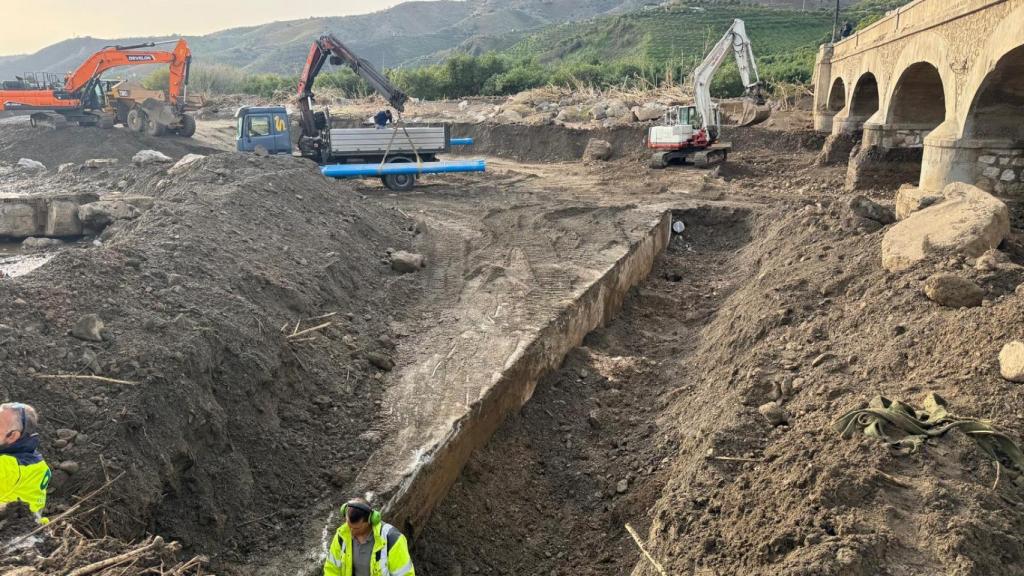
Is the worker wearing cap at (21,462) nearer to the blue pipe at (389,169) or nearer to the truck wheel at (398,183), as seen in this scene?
the blue pipe at (389,169)

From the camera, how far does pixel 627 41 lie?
183ft

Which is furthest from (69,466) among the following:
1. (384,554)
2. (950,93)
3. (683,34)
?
(683,34)

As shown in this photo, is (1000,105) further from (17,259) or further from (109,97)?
(109,97)

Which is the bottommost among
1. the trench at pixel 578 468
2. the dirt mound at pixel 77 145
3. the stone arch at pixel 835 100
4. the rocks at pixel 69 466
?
the trench at pixel 578 468

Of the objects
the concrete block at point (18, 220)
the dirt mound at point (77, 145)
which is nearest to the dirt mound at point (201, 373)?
the concrete block at point (18, 220)

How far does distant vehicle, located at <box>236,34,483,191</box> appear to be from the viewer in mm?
18469

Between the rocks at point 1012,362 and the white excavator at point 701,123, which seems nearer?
the rocks at point 1012,362

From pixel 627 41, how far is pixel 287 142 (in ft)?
141

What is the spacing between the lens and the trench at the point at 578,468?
6094 mm

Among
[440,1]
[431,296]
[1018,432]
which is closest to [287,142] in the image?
[431,296]

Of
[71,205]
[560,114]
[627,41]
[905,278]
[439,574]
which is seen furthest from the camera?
[627,41]

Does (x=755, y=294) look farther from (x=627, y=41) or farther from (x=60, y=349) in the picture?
(x=627, y=41)

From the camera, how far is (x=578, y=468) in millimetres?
7273

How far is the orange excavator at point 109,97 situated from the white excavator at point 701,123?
1706cm
